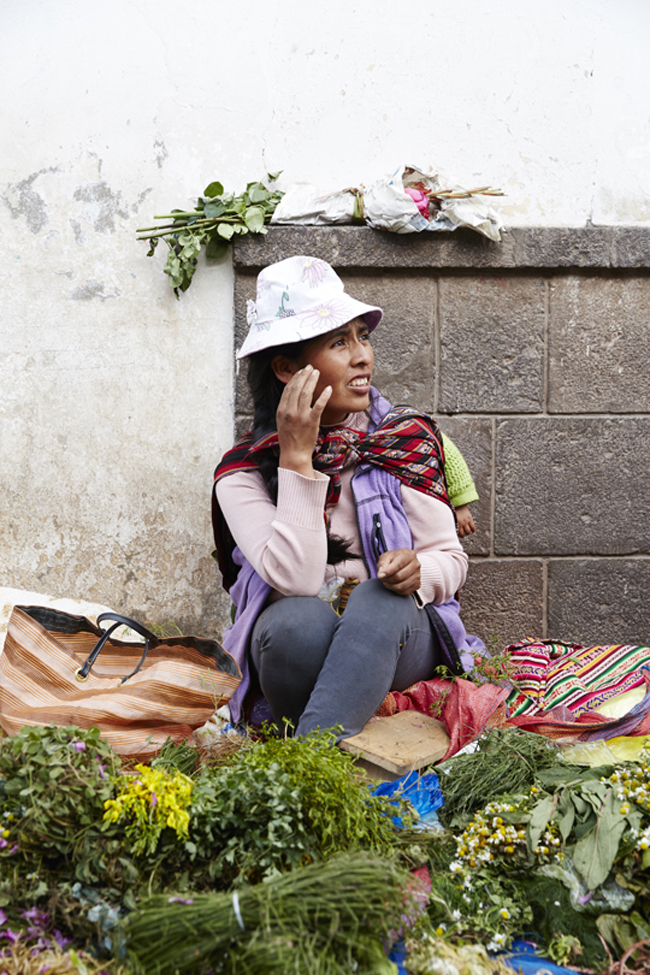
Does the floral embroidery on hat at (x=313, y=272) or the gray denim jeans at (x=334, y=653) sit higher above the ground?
the floral embroidery on hat at (x=313, y=272)

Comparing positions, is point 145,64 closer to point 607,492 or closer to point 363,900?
point 607,492

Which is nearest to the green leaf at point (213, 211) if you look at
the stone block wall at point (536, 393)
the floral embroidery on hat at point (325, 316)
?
the stone block wall at point (536, 393)

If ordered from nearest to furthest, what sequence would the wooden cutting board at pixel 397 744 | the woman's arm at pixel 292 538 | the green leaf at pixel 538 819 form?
1. the green leaf at pixel 538 819
2. the wooden cutting board at pixel 397 744
3. the woman's arm at pixel 292 538

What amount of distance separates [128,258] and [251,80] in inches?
38.0

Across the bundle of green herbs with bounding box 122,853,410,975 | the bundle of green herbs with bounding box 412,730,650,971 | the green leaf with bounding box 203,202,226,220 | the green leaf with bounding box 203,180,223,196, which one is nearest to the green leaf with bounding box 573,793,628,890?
the bundle of green herbs with bounding box 412,730,650,971

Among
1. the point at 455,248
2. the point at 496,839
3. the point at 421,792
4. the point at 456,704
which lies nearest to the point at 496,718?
the point at 456,704

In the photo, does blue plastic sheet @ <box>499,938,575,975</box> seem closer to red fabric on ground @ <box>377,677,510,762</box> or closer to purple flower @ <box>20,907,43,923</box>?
red fabric on ground @ <box>377,677,510,762</box>

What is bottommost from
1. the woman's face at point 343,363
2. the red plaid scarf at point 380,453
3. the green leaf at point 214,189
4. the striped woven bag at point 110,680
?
the striped woven bag at point 110,680

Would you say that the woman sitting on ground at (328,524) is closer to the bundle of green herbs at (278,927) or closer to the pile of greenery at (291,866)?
the pile of greenery at (291,866)

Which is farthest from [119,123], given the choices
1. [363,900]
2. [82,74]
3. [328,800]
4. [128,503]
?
[363,900]

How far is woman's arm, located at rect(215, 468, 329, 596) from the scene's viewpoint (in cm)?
237

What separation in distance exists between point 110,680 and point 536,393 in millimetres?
2235

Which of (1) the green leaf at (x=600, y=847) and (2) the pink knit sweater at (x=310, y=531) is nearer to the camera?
(1) the green leaf at (x=600, y=847)

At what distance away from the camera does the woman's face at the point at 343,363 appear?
2535 millimetres
